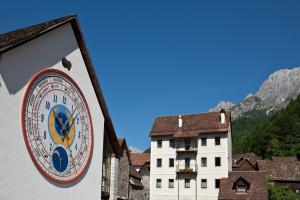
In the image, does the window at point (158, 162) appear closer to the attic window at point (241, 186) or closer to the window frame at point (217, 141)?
the window frame at point (217, 141)

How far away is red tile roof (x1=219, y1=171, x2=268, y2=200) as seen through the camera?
1876 inches

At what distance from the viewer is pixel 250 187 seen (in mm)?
48844

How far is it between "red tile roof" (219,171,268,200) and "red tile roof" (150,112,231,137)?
6.83 m

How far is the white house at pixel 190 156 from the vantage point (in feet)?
181

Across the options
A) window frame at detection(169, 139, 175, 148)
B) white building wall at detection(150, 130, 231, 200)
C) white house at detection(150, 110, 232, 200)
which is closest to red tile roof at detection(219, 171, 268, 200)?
white building wall at detection(150, 130, 231, 200)

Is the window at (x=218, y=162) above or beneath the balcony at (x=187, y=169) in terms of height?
above

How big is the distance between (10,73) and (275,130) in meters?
104

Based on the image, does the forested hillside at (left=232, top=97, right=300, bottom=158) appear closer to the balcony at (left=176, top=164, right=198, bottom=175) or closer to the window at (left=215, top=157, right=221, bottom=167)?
the window at (left=215, top=157, right=221, bottom=167)

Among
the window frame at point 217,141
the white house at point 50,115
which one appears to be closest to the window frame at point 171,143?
the window frame at point 217,141

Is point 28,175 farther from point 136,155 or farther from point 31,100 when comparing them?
point 136,155

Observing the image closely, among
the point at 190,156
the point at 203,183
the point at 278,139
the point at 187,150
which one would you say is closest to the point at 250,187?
the point at 203,183

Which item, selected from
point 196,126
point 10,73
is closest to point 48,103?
point 10,73

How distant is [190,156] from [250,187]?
1101 centimetres

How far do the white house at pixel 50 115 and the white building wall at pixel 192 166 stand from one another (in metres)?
41.9
